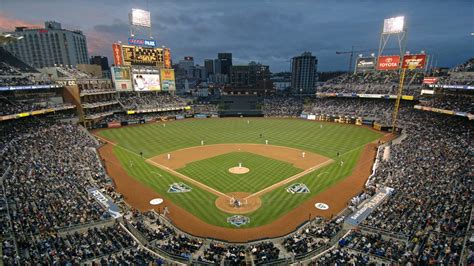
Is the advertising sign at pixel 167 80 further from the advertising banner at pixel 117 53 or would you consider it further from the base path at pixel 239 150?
the base path at pixel 239 150

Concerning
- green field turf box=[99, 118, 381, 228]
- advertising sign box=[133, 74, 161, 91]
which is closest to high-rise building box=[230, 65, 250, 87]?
advertising sign box=[133, 74, 161, 91]

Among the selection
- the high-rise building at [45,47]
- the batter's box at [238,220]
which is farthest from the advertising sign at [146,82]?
the high-rise building at [45,47]

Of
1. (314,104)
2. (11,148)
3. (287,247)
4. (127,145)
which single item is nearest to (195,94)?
(314,104)

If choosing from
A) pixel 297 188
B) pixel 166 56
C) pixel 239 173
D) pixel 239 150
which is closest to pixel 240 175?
pixel 239 173

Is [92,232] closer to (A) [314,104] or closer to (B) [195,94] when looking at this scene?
(A) [314,104]

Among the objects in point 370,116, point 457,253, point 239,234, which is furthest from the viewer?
point 370,116
